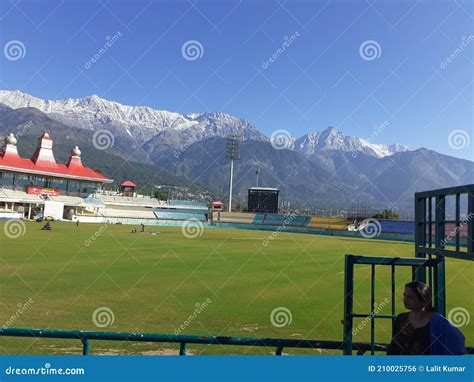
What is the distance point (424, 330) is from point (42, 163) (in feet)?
257

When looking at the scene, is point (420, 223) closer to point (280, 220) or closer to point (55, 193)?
point (55, 193)

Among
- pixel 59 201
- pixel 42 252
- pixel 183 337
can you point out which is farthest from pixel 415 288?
pixel 59 201

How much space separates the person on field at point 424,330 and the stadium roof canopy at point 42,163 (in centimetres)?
7064

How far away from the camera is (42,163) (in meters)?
72.9

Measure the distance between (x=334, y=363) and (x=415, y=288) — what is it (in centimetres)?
222

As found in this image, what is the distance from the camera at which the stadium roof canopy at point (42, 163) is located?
67062 millimetres

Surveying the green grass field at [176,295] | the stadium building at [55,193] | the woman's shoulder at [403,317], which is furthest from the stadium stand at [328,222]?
the woman's shoulder at [403,317]

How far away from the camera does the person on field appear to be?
3674 millimetres

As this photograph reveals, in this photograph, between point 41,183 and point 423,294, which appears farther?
point 41,183

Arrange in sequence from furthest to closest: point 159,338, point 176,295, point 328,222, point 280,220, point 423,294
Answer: point 280,220 < point 328,222 < point 176,295 < point 159,338 < point 423,294

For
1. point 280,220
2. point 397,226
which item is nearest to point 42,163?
point 280,220

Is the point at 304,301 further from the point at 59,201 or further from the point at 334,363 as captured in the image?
the point at 59,201

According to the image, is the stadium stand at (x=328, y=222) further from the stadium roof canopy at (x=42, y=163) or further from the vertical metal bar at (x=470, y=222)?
the vertical metal bar at (x=470, y=222)

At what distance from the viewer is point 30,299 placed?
440 inches
